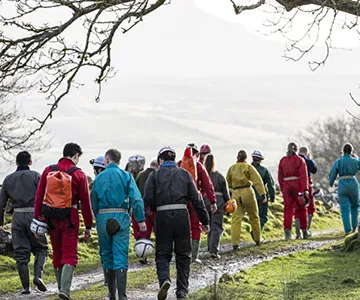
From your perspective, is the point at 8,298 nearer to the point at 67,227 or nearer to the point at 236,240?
the point at 67,227

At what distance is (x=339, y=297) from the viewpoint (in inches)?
485

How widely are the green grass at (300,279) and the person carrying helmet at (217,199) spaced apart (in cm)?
159

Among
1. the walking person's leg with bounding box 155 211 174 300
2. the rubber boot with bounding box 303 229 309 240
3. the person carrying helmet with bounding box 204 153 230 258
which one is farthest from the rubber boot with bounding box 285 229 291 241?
the walking person's leg with bounding box 155 211 174 300

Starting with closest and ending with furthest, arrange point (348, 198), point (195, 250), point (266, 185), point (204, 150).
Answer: point (195, 250) < point (204, 150) < point (348, 198) < point (266, 185)

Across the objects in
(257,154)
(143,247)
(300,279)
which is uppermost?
(257,154)

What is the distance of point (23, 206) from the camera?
15.0m

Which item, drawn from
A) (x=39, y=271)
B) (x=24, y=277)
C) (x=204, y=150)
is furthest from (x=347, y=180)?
(x=24, y=277)

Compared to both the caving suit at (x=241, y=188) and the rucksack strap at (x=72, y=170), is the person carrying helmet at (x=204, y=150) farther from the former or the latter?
the rucksack strap at (x=72, y=170)

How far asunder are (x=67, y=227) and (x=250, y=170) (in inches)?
324

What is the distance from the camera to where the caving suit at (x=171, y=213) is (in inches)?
495

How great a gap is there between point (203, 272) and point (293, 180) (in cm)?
610

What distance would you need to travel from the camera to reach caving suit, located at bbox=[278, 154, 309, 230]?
21516 mm

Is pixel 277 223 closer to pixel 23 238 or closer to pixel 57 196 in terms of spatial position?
pixel 23 238

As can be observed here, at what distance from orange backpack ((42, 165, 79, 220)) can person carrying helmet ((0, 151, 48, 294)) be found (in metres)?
2.38
